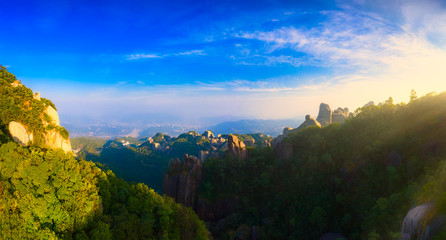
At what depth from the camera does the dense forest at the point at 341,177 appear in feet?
80.7

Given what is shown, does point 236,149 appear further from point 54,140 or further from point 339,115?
point 339,115

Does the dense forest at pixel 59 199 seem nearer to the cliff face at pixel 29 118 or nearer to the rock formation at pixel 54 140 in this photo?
the cliff face at pixel 29 118

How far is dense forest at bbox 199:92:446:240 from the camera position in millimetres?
24609

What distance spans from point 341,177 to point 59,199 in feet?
126

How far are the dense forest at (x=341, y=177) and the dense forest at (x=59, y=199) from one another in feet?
56.3

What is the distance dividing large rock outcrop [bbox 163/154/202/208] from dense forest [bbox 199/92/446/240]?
195 centimetres

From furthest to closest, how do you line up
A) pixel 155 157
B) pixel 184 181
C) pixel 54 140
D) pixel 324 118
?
pixel 155 157
pixel 324 118
pixel 184 181
pixel 54 140

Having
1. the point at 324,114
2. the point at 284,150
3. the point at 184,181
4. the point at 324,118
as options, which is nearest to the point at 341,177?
the point at 284,150

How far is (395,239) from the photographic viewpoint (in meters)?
14.5

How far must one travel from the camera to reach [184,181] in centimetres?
4478

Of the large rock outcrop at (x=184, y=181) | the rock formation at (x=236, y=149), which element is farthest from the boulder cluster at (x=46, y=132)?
the rock formation at (x=236, y=149)

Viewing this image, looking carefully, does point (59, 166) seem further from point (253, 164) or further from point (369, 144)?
point (369, 144)

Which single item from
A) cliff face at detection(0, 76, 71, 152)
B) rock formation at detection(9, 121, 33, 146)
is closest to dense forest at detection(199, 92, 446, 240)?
cliff face at detection(0, 76, 71, 152)

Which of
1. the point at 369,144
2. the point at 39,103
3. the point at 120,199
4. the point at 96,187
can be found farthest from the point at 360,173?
the point at 39,103
